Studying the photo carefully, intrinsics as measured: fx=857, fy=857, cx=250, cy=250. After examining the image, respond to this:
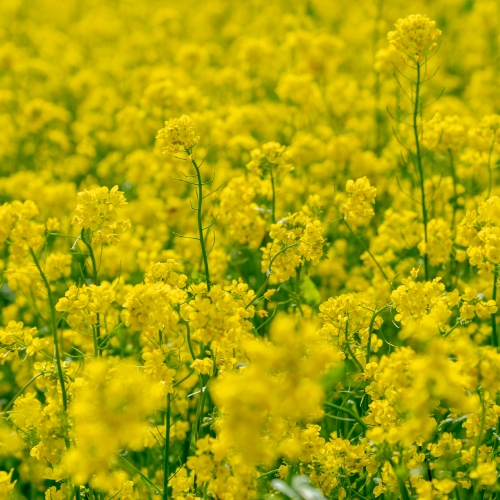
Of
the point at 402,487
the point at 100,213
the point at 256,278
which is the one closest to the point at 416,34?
the point at 100,213

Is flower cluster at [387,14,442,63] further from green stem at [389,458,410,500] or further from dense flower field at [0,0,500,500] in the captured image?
green stem at [389,458,410,500]

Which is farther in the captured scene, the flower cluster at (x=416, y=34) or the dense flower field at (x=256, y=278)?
the flower cluster at (x=416, y=34)

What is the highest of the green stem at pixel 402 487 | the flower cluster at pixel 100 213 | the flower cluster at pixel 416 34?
the flower cluster at pixel 416 34

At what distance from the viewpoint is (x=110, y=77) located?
23.1 feet

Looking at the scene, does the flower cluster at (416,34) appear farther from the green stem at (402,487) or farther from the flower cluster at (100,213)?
the green stem at (402,487)

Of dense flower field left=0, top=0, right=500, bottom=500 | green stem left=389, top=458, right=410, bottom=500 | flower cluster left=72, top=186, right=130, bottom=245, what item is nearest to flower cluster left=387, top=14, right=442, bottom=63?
dense flower field left=0, top=0, right=500, bottom=500

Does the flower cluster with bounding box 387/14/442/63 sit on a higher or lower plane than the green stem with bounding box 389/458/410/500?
higher

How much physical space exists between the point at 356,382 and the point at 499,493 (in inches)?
20.6

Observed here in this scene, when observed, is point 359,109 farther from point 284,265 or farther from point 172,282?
point 172,282

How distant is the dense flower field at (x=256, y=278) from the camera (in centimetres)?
Answer: 176

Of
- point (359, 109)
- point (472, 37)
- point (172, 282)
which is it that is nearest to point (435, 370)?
point (172, 282)

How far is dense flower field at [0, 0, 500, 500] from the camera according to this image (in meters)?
1.76

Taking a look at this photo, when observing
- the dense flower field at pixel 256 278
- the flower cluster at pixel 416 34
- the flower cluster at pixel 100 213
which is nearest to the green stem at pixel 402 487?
the dense flower field at pixel 256 278

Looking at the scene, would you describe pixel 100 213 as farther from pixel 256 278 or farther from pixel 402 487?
pixel 256 278
